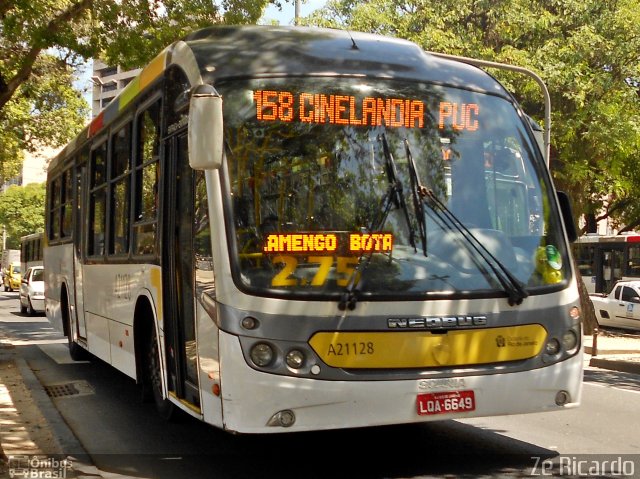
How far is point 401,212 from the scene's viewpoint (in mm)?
6434

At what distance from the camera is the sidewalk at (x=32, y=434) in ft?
21.4

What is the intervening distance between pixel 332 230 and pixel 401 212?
0.51 m

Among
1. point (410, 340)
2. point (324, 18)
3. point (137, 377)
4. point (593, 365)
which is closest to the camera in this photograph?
point (410, 340)

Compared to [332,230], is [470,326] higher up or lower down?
lower down

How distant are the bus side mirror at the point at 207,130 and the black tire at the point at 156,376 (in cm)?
241

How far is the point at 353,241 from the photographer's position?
6.29 metres

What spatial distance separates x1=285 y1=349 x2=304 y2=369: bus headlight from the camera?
19.7 feet

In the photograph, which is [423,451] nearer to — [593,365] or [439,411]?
[439,411]

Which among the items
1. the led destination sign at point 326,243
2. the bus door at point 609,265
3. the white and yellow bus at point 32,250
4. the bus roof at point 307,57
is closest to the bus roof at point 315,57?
the bus roof at point 307,57

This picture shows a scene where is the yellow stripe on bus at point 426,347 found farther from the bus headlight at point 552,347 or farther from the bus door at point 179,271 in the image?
the bus door at point 179,271

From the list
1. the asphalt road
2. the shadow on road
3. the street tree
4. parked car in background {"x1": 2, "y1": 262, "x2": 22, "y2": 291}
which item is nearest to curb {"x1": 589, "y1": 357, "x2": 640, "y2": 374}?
the shadow on road

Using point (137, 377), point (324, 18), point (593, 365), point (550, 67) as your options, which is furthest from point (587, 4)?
point (137, 377)

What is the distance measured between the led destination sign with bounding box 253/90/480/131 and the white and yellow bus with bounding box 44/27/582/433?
0.02 m

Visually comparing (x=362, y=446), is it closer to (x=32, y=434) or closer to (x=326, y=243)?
(x=326, y=243)
